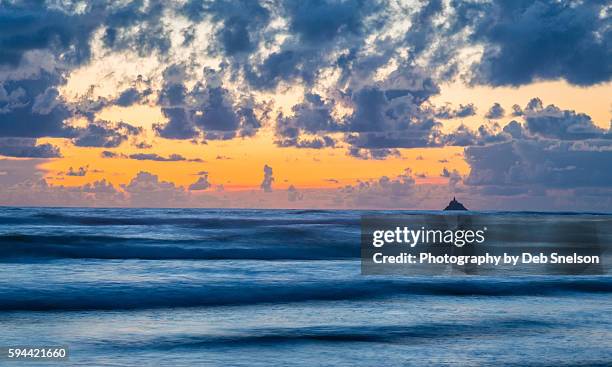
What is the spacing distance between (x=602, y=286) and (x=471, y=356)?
14.1 m

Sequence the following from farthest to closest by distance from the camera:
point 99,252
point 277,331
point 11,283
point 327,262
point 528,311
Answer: point 99,252
point 327,262
point 11,283
point 528,311
point 277,331

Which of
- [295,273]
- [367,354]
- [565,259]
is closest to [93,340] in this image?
[367,354]

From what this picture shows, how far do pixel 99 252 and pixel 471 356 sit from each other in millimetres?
31131

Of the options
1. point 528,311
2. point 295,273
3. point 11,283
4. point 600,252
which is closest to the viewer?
point 528,311

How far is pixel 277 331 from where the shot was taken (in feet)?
51.0

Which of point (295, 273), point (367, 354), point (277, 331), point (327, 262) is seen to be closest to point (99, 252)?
point (327, 262)

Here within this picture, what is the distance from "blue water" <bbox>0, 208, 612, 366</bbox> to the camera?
43.1ft

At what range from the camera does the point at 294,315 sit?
18.1 meters

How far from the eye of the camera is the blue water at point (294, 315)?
1315 cm

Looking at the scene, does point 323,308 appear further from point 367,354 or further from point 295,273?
point 295,273

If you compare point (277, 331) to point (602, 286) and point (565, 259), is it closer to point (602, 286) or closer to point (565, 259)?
point (602, 286)

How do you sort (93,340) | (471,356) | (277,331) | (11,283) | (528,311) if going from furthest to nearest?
(11,283) < (528,311) < (277,331) < (93,340) < (471,356)

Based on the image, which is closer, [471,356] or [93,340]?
[471,356]

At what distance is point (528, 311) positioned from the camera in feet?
62.2
